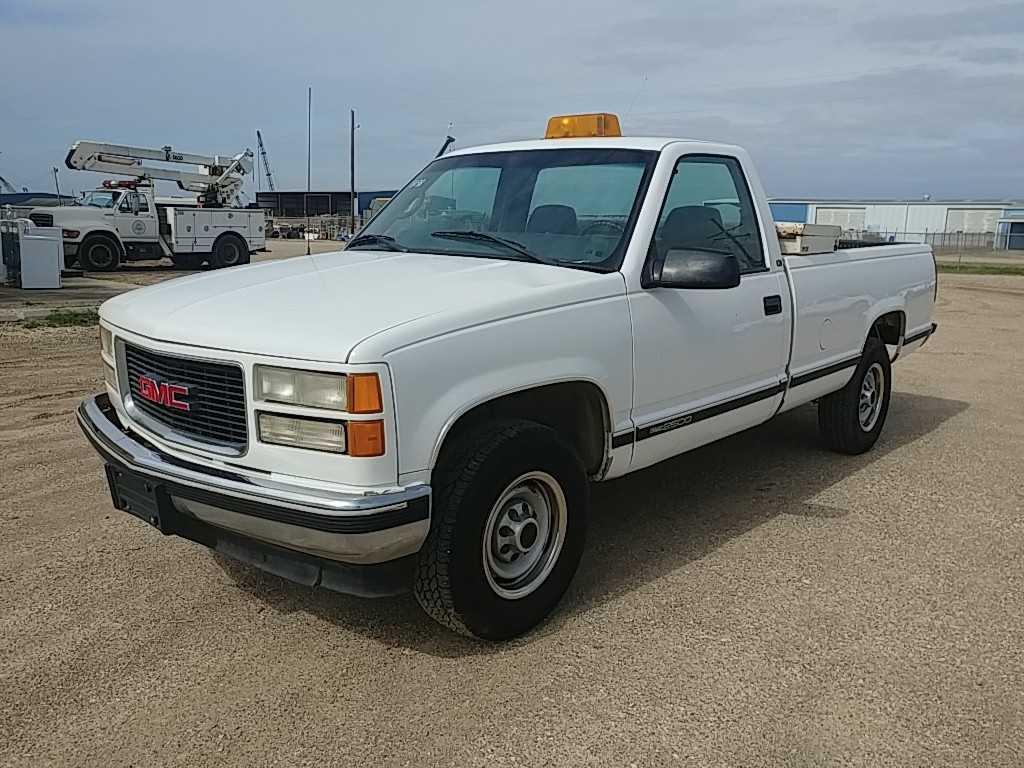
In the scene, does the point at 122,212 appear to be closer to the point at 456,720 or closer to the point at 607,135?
the point at 607,135

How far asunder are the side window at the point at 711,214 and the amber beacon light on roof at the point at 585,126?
61 cm

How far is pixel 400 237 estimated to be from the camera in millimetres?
4605

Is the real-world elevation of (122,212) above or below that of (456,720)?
above

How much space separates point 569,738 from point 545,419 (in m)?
1.34

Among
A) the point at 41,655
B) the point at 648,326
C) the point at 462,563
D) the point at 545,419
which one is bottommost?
the point at 41,655

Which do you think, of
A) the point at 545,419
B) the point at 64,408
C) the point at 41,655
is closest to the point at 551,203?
the point at 545,419

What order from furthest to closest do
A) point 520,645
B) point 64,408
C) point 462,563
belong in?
point 64,408 < point 520,645 < point 462,563

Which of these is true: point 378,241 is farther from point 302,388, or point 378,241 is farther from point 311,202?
point 311,202

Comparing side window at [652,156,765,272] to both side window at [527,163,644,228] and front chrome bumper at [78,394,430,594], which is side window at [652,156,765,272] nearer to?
side window at [527,163,644,228]

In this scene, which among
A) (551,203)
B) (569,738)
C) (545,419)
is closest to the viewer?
(569,738)

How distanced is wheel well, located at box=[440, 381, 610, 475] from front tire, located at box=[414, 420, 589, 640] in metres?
0.17

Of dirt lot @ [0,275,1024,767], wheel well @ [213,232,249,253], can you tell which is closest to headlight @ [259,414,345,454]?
dirt lot @ [0,275,1024,767]

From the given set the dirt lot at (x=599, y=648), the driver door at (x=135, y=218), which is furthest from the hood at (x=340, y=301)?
the driver door at (x=135, y=218)

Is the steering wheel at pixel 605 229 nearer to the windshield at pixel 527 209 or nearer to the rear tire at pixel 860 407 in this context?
the windshield at pixel 527 209
